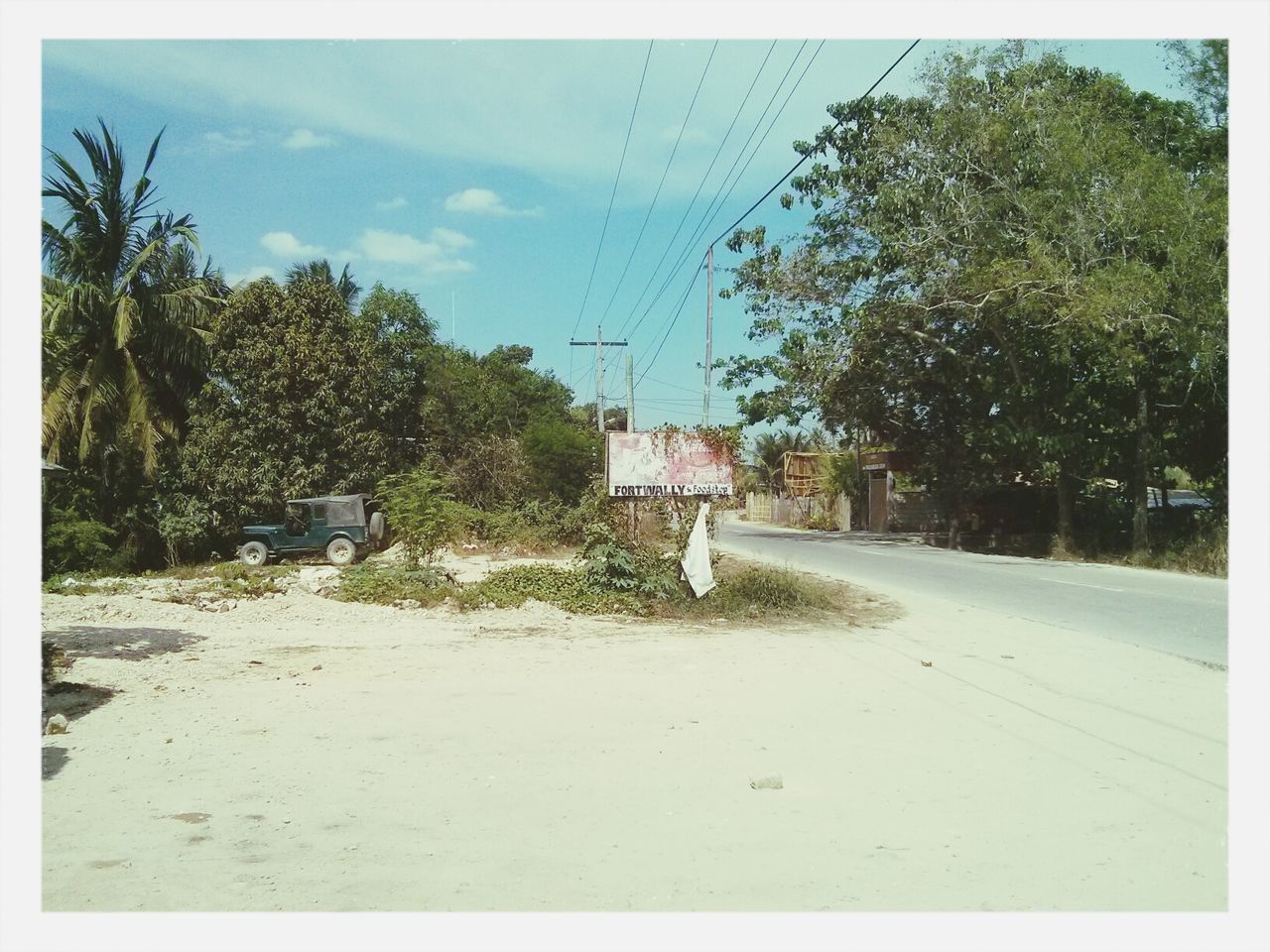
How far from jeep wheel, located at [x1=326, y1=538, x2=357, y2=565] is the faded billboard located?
1046 cm

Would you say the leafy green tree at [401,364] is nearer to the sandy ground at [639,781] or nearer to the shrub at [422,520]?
the shrub at [422,520]

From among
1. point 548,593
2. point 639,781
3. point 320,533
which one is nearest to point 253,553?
point 320,533

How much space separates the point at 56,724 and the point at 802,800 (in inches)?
195

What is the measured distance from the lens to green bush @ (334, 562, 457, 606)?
Answer: 14461mm

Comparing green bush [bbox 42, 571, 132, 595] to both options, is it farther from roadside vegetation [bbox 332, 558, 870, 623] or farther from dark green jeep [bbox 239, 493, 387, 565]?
dark green jeep [bbox 239, 493, 387, 565]

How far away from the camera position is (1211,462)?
24.4 meters

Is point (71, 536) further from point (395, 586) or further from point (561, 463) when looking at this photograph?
point (561, 463)

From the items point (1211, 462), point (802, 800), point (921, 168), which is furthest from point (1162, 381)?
point (802, 800)

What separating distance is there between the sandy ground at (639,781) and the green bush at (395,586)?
4.27m

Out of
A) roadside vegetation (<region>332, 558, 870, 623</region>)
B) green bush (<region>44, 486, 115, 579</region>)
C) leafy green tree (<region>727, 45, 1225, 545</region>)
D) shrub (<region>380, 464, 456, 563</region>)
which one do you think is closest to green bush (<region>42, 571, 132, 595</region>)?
green bush (<region>44, 486, 115, 579</region>)

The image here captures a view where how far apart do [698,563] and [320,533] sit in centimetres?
1222

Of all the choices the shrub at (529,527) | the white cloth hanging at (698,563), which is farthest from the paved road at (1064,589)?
the shrub at (529,527)

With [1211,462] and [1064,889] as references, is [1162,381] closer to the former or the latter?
[1211,462]

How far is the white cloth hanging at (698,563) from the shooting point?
13219 millimetres
